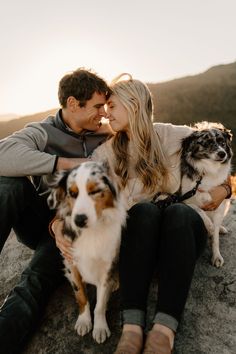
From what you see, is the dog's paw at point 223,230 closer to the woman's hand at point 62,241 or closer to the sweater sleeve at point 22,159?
the woman's hand at point 62,241

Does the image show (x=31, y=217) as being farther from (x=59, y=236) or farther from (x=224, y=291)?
(x=224, y=291)

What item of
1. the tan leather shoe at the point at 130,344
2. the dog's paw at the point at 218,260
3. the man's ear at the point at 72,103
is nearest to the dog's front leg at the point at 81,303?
the tan leather shoe at the point at 130,344

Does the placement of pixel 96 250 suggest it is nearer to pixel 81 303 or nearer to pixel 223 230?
pixel 81 303

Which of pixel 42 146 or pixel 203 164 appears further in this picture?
pixel 203 164

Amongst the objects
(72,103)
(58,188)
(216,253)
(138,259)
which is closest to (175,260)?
(138,259)

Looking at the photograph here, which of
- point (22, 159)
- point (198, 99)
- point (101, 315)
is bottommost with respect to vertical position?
point (198, 99)

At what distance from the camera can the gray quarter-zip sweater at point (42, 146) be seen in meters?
3.87

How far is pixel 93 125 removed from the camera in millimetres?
4762

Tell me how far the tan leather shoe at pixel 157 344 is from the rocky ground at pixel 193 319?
1.49ft

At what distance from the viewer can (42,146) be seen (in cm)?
448

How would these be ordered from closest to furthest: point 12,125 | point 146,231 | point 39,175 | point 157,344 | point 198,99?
1. point 157,344
2. point 146,231
3. point 39,175
4. point 198,99
5. point 12,125

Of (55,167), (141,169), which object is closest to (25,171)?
(55,167)

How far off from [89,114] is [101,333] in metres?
2.40

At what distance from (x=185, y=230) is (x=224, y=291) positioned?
110cm
